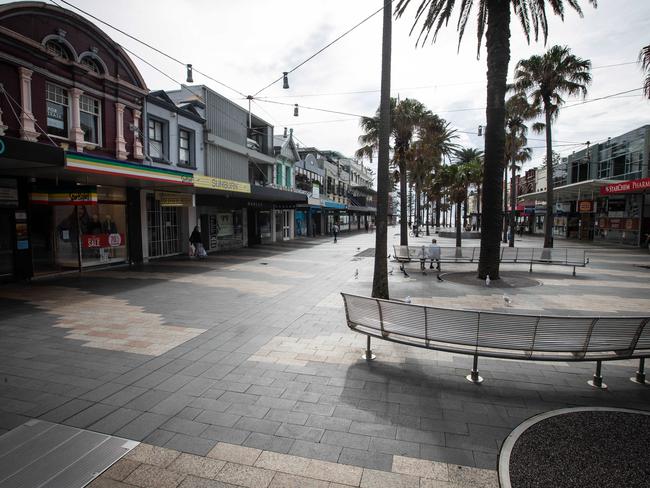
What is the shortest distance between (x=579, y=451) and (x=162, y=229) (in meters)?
19.4

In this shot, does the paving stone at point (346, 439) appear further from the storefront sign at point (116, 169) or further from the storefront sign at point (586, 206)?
the storefront sign at point (586, 206)

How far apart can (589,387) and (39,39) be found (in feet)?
57.3

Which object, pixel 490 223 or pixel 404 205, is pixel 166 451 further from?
pixel 404 205

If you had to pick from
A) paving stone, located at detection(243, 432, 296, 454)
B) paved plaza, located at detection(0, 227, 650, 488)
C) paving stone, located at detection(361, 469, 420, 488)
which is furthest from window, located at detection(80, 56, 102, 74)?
paving stone, located at detection(361, 469, 420, 488)

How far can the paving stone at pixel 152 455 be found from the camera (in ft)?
11.7

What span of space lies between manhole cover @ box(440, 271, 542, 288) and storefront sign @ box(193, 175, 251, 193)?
10337 millimetres

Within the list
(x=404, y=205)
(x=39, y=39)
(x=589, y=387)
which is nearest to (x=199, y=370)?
(x=589, y=387)

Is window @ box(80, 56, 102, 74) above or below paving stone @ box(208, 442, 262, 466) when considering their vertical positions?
above

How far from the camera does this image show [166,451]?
147 inches

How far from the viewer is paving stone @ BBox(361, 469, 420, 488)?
327 centimetres

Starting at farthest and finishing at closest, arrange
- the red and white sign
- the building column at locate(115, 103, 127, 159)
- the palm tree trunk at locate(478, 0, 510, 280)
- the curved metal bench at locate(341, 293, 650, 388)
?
1. the building column at locate(115, 103, 127, 159)
2. the red and white sign
3. the palm tree trunk at locate(478, 0, 510, 280)
4. the curved metal bench at locate(341, 293, 650, 388)

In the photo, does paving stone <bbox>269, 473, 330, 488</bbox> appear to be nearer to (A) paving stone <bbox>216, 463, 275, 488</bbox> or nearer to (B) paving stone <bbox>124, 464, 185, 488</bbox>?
(A) paving stone <bbox>216, 463, 275, 488</bbox>

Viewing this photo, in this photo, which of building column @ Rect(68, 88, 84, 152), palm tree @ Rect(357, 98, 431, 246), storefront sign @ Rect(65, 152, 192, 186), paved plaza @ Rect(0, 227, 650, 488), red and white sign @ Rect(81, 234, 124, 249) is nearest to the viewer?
paved plaza @ Rect(0, 227, 650, 488)

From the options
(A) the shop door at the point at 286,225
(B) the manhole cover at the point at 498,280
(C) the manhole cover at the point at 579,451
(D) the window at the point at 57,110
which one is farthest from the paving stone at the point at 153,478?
(A) the shop door at the point at 286,225
